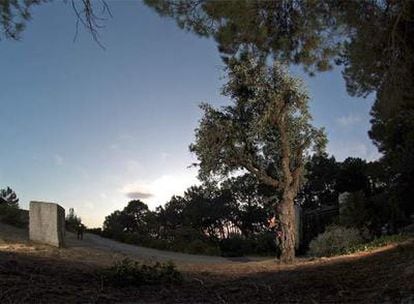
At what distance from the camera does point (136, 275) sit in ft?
27.2

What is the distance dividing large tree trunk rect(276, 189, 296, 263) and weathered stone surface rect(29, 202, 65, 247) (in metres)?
6.16

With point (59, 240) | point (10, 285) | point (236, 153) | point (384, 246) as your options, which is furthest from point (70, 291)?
point (236, 153)

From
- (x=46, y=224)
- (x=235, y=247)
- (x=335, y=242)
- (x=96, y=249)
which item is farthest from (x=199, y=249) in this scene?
(x=46, y=224)

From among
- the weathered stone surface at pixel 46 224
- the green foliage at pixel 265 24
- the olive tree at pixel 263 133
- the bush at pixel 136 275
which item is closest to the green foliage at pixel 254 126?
the olive tree at pixel 263 133

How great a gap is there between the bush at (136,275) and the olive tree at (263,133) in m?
8.03

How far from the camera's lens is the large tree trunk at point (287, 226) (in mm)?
16234

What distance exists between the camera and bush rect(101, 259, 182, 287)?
8055 millimetres

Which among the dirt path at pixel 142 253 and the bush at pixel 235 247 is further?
the bush at pixel 235 247

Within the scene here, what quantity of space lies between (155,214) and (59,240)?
34443 millimetres

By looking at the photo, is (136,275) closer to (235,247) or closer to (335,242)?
(335,242)

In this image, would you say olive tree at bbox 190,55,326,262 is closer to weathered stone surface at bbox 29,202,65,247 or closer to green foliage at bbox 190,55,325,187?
green foliage at bbox 190,55,325,187

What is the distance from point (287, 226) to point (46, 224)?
22.0 feet

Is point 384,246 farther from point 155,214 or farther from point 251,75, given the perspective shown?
point 155,214

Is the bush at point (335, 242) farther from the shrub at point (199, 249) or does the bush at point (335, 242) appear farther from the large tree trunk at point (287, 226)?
the shrub at point (199, 249)
